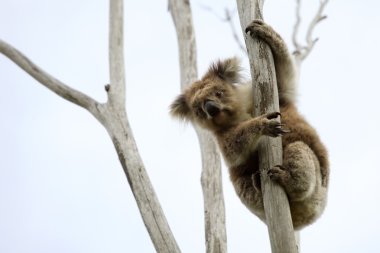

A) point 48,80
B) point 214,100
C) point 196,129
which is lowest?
point 214,100

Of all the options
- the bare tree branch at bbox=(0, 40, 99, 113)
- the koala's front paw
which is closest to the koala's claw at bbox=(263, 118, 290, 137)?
the koala's front paw

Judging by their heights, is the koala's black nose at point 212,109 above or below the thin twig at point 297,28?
below

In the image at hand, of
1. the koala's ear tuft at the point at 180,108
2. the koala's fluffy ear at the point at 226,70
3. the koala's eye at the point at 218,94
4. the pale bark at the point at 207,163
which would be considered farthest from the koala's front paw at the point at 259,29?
the pale bark at the point at 207,163

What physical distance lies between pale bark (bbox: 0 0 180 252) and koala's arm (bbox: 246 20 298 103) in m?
1.85

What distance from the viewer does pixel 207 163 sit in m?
7.94

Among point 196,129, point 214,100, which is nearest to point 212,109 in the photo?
point 214,100

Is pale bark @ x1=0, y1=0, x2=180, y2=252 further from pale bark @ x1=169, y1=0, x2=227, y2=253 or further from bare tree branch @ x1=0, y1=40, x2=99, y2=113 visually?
pale bark @ x1=169, y1=0, x2=227, y2=253

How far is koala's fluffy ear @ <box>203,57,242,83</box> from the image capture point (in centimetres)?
707

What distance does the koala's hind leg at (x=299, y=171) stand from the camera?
17.9 feet

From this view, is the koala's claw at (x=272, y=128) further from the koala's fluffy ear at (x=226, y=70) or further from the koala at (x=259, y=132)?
the koala's fluffy ear at (x=226, y=70)

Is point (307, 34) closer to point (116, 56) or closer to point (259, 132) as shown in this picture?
point (116, 56)

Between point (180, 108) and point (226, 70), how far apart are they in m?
0.73

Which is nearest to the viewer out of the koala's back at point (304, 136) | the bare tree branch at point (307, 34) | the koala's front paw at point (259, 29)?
the koala's front paw at point (259, 29)

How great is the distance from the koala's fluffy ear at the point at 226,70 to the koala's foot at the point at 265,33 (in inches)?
47.4
